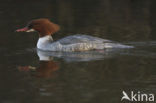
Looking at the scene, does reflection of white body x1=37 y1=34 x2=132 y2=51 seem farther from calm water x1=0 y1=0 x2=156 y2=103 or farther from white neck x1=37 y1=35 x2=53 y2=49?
white neck x1=37 y1=35 x2=53 y2=49

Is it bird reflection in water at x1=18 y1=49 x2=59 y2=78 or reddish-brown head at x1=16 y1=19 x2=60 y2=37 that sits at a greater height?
reddish-brown head at x1=16 y1=19 x2=60 y2=37

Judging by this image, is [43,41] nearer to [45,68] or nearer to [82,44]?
[82,44]

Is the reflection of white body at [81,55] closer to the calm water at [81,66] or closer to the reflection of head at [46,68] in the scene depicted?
the calm water at [81,66]

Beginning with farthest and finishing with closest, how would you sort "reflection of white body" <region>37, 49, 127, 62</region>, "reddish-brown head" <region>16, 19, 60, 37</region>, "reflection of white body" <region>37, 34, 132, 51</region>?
"reddish-brown head" <region>16, 19, 60, 37</region>
"reflection of white body" <region>37, 34, 132, 51</region>
"reflection of white body" <region>37, 49, 127, 62</region>

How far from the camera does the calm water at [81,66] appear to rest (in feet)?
28.9

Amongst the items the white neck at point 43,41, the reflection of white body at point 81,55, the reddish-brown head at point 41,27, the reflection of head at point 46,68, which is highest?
the reddish-brown head at point 41,27

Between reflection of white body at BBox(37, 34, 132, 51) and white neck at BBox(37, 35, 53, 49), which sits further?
white neck at BBox(37, 35, 53, 49)

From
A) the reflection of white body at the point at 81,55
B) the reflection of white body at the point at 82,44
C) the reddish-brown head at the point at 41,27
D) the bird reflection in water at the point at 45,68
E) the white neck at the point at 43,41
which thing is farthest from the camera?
the reddish-brown head at the point at 41,27

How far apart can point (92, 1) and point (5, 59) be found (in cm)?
1768

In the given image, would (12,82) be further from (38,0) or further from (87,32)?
(38,0)

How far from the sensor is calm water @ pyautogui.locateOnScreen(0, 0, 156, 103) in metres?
8.80

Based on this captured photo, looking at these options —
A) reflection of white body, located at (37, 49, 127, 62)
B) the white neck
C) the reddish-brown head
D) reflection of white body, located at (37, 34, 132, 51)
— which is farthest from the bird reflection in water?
the reddish-brown head

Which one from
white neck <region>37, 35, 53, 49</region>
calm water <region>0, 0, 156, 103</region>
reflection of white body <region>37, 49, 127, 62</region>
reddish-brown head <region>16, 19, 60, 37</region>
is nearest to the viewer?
calm water <region>0, 0, 156, 103</region>

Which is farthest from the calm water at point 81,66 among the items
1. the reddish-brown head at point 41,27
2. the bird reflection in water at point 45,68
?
the reddish-brown head at point 41,27
